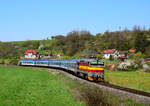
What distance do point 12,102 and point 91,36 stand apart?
11745 cm

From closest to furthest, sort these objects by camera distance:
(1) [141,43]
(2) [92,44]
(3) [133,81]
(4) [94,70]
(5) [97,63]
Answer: (4) [94,70] < (5) [97,63] < (3) [133,81] < (1) [141,43] < (2) [92,44]

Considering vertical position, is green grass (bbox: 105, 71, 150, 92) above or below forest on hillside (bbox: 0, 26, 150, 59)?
below

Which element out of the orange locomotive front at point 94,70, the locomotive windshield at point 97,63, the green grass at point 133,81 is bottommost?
the green grass at point 133,81

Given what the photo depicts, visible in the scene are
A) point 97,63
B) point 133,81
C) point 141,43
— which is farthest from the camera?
point 141,43

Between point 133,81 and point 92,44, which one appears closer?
point 133,81

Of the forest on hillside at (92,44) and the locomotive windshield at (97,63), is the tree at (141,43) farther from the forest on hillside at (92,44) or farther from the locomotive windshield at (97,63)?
the locomotive windshield at (97,63)

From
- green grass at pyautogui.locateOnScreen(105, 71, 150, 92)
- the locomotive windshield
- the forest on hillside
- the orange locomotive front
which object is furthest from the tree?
the orange locomotive front

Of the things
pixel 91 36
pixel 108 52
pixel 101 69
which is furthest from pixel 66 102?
pixel 91 36

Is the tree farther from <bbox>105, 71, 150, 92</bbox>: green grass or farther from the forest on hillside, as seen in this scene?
<bbox>105, 71, 150, 92</bbox>: green grass

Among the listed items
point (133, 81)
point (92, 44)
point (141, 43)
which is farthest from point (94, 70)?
point (92, 44)

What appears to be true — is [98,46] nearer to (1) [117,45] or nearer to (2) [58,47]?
(1) [117,45]

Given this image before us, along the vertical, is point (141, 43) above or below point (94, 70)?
above

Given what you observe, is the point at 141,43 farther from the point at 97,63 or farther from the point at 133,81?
the point at 97,63

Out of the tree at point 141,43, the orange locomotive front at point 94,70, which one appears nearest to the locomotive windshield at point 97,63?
the orange locomotive front at point 94,70
